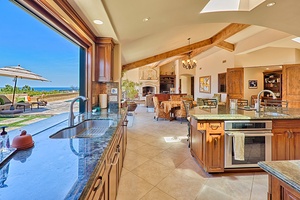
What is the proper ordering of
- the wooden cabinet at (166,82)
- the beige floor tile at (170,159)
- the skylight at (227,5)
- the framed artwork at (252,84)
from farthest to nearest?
the wooden cabinet at (166,82) < the framed artwork at (252,84) < the beige floor tile at (170,159) < the skylight at (227,5)

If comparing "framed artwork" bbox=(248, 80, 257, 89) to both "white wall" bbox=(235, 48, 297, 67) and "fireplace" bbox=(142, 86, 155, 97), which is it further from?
"fireplace" bbox=(142, 86, 155, 97)

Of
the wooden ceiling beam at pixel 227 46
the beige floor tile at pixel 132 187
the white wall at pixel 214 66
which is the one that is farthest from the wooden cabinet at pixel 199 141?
the white wall at pixel 214 66

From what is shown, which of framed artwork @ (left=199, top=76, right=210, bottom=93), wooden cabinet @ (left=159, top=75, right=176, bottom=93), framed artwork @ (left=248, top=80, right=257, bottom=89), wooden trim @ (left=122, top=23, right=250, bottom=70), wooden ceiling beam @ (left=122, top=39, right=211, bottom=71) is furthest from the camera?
wooden cabinet @ (left=159, top=75, right=176, bottom=93)

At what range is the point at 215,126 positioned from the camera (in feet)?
8.21

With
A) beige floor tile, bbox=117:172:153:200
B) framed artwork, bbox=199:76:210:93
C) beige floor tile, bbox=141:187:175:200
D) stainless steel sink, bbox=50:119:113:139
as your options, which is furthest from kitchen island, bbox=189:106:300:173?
framed artwork, bbox=199:76:210:93

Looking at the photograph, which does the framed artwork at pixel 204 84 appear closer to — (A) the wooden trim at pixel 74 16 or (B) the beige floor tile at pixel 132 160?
(B) the beige floor tile at pixel 132 160

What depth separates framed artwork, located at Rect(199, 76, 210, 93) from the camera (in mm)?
9445

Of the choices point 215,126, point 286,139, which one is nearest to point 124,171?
point 215,126

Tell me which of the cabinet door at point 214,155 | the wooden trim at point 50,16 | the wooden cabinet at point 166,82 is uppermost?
the wooden cabinet at point 166,82

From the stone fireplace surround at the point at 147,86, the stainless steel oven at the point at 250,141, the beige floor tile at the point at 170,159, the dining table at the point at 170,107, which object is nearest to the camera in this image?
the stainless steel oven at the point at 250,141

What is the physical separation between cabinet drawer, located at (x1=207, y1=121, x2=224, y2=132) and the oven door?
0.11 m

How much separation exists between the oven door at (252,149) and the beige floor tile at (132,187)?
1284mm

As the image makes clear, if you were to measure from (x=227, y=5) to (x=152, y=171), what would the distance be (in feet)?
10.5

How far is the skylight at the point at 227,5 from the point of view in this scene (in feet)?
9.38
